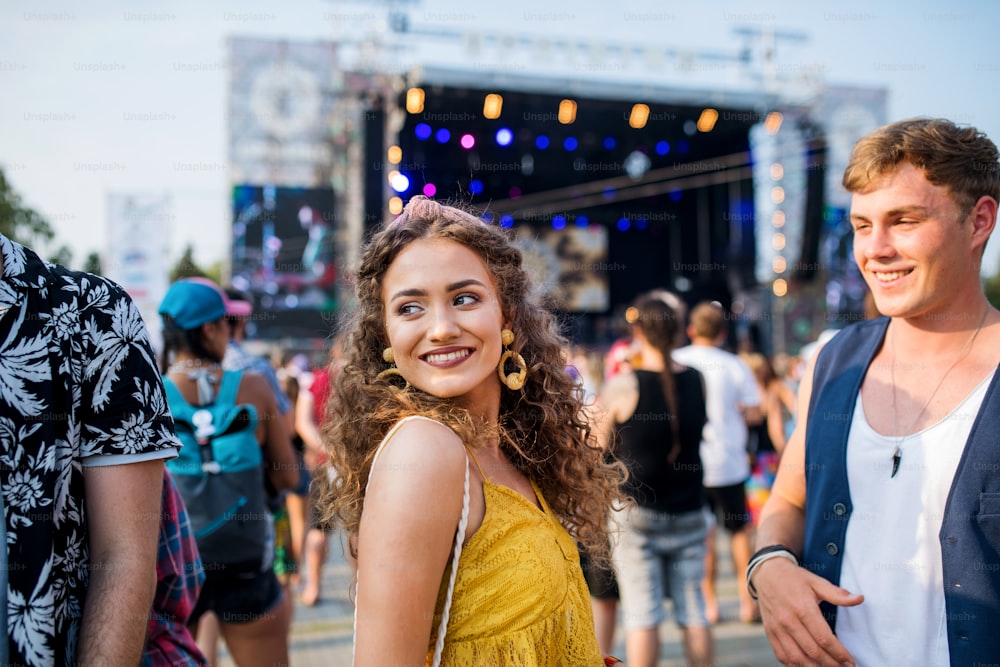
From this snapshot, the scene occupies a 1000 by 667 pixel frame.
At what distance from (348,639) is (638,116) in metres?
12.1

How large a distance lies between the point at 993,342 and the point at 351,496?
1.46 m

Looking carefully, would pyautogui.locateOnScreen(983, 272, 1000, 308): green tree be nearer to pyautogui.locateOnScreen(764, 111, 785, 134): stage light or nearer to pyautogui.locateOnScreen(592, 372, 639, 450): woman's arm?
pyautogui.locateOnScreen(764, 111, 785, 134): stage light

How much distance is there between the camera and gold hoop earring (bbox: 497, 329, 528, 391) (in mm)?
1616

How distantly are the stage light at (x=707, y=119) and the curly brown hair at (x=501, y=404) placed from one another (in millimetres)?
13863

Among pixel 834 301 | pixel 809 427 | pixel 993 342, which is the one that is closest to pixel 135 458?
pixel 809 427

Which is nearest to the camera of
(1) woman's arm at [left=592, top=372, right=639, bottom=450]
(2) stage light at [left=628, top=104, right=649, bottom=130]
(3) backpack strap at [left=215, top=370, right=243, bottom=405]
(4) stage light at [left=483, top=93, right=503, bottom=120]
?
(3) backpack strap at [left=215, top=370, right=243, bottom=405]

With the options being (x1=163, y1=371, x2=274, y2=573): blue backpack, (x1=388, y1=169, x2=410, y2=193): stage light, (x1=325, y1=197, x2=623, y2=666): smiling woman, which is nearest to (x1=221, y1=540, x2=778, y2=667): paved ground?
(x1=163, y1=371, x2=274, y2=573): blue backpack

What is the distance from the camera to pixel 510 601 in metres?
1.33

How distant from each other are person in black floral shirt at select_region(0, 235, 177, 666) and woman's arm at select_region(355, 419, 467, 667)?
0.45 meters

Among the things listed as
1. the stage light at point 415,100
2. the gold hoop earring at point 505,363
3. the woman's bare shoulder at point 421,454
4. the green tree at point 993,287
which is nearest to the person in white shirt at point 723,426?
the gold hoop earring at point 505,363

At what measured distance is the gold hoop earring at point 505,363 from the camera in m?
1.62

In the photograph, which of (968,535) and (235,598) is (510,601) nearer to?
(968,535)

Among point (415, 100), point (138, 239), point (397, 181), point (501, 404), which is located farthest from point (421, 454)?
point (415, 100)

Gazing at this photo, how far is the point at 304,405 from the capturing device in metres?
6.04
